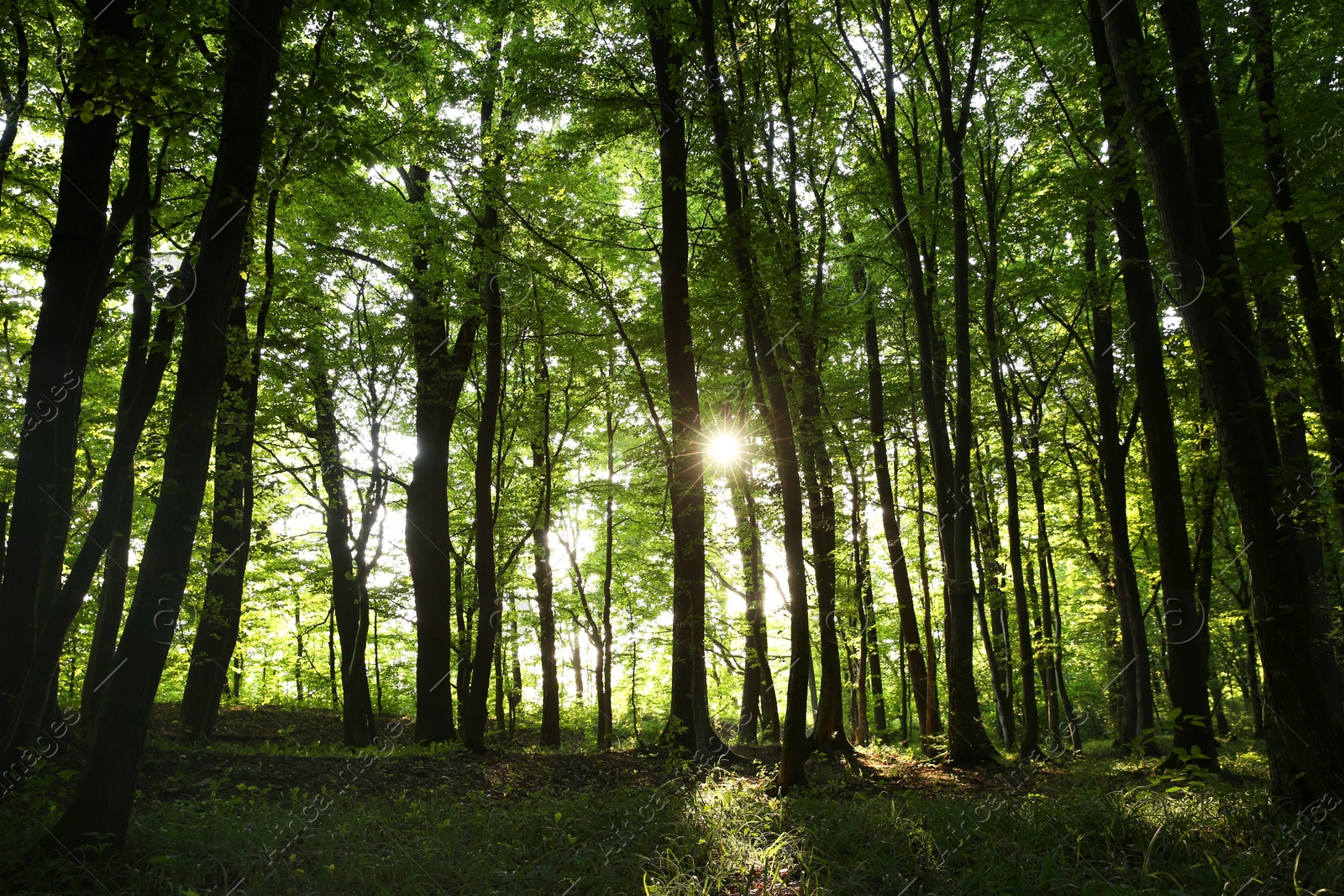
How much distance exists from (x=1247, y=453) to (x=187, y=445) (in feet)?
22.9

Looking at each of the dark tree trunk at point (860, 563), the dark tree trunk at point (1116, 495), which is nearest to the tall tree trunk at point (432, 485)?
the dark tree trunk at point (860, 563)

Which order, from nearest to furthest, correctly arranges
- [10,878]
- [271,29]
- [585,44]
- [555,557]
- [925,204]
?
[10,878] → [271,29] → [585,44] → [925,204] → [555,557]

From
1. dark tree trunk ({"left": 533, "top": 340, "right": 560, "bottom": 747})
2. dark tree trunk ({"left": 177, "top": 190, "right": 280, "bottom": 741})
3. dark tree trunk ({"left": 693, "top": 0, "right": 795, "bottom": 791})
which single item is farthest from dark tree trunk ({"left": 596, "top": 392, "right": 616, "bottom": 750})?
dark tree trunk ({"left": 693, "top": 0, "right": 795, "bottom": 791})

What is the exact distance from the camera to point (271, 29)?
516 cm

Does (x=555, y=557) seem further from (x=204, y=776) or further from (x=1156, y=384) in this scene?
(x=1156, y=384)

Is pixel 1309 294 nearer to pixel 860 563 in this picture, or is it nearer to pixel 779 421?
pixel 779 421

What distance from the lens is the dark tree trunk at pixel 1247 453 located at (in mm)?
4539

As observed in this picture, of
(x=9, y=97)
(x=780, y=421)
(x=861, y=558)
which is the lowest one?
(x=861, y=558)

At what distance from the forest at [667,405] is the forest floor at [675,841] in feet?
0.17

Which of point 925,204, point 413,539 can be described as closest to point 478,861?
point 413,539

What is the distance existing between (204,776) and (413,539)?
4.79 metres

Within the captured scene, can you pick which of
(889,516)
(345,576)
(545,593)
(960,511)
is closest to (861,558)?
(889,516)

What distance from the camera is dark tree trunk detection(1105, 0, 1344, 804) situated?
454 cm

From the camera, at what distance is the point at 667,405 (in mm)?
9617
